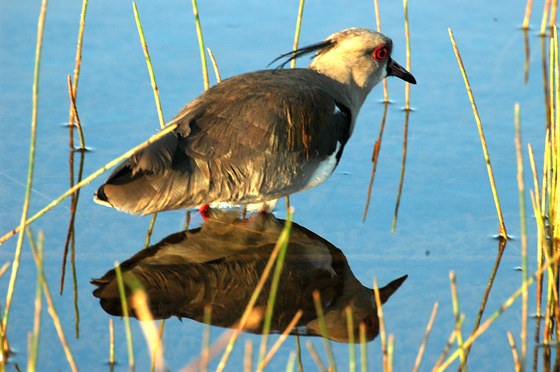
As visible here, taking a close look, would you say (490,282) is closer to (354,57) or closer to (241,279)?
(241,279)

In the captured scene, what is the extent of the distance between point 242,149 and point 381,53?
51.9 inches

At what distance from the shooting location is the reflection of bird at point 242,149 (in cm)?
501

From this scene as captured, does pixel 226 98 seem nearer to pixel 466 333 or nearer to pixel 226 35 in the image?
pixel 466 333

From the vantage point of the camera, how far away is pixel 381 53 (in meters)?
6.11

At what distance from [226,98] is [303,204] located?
0.79 meters

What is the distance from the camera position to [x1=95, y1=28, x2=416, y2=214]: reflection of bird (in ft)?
16.4

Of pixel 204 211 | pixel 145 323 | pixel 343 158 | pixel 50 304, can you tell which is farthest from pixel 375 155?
pixel 50 304

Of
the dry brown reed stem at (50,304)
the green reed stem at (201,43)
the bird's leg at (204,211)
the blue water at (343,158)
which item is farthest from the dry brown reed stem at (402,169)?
the dry brown reed stem at (50,304)

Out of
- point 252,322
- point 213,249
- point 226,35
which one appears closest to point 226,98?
point 213,249

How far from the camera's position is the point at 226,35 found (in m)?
7.43

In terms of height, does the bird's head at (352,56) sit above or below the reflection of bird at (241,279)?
above

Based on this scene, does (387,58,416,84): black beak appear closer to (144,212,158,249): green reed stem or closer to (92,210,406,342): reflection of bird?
(92,210,406,342): reflection of bird

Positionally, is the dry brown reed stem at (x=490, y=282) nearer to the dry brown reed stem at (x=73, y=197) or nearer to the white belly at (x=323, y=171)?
the white belly at (x=323, y=171)

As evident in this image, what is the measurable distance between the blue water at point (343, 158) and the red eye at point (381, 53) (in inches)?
20.1
